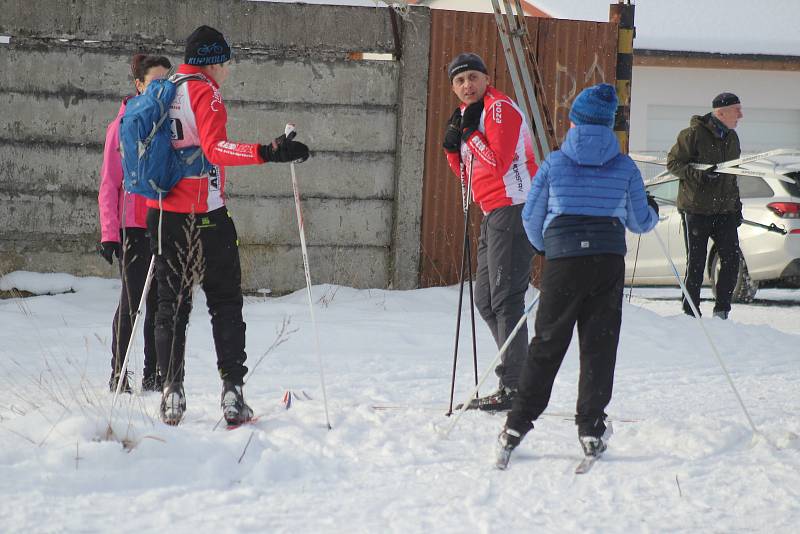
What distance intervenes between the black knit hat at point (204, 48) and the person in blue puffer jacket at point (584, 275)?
158 cm

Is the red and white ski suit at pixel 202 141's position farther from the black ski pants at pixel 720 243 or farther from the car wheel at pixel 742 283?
the car wheel at pixel 742 283

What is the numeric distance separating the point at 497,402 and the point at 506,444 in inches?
41.9

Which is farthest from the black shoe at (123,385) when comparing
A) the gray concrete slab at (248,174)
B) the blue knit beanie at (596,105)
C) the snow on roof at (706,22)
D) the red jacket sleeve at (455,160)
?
the snow on roof at (706,22)

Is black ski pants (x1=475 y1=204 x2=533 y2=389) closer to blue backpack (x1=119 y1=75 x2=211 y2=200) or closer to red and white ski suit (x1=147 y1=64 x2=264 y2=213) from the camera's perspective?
red and white ski suit (x1=147 y1=64 x2=264 y2=213)

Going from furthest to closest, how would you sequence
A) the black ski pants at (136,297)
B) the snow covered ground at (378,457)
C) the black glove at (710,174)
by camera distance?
the black glove at (710,174), the black ski pants at (136,297), the snow covered ground at (378,457)

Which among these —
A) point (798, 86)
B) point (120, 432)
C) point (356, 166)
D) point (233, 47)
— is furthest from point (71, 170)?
point (798, 86)

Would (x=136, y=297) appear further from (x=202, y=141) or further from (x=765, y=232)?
(x=765, y=232)

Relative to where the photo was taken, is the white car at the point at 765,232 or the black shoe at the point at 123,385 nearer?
the black shoe at the point at 123,385

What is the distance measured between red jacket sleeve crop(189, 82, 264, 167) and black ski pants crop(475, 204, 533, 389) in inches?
55.7

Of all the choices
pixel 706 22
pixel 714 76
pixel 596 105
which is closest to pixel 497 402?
pixel 596 105

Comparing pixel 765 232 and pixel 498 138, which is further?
pixel 765 232

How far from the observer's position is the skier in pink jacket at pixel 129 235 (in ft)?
18.2

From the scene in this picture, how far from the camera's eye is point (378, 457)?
14.5 feet

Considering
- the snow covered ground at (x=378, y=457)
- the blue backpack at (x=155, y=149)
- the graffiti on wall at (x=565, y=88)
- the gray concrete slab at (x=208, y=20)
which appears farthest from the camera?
the graffiti on wall at (x=565, y=88)
